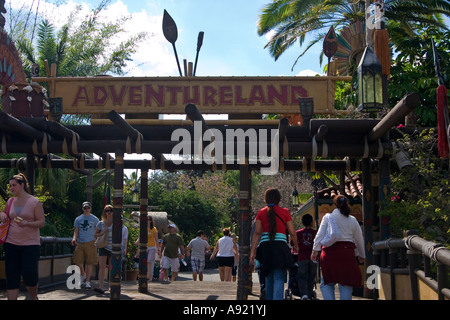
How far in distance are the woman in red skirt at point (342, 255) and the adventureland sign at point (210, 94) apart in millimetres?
3552

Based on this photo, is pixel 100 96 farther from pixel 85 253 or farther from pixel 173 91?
pixel 85 253

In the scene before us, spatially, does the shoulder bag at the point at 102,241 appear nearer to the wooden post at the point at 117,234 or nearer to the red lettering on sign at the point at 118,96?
the wooden post at the point at 117,234

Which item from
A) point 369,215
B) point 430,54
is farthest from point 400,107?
point 430,54

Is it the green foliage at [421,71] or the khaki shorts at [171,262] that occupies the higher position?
the green foliage at [421,71]

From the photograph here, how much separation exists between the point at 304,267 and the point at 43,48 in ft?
70.2

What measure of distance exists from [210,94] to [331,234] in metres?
4.24

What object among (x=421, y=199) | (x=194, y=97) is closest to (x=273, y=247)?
(x=421, y=199)

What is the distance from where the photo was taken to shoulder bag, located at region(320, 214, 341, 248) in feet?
21.2

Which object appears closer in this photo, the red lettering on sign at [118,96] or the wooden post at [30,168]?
the red lettering on sign at [118,96]

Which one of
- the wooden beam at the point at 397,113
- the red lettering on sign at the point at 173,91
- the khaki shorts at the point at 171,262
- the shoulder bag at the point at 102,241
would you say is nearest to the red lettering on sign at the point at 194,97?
the red lettering on sign at the point at 173,91

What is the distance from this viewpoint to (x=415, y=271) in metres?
6.86

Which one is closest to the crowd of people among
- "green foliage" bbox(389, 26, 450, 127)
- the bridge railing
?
the bridge railing

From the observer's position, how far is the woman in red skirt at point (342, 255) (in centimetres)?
640

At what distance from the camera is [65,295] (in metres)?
9.38
